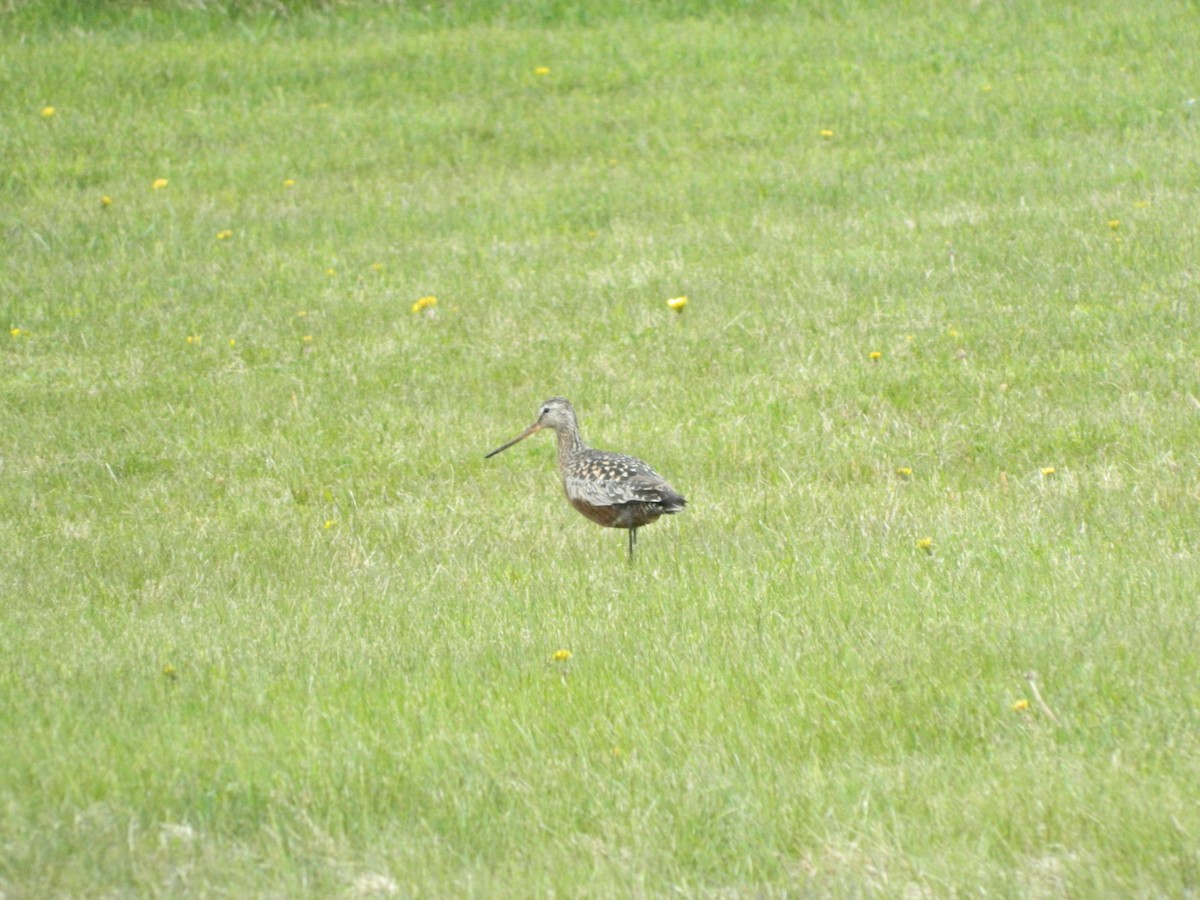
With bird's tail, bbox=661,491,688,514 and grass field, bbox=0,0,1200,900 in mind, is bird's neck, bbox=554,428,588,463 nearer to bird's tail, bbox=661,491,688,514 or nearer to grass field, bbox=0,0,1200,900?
grass field, bbox=0,0,1200,900

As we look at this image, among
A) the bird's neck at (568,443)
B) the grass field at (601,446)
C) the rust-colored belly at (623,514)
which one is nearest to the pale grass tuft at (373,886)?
→ the grass field at (601,446)

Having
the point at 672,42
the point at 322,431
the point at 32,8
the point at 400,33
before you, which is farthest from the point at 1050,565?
the point at 32,8

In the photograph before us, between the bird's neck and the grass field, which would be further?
the bird's neck

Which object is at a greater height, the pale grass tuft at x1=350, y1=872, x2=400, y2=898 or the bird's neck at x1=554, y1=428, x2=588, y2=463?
the pale grass tuft at x1=350, y1=872, x2=400, y2=898

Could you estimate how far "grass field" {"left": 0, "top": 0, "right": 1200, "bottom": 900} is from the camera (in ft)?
15.5

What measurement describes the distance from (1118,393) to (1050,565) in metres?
3.65

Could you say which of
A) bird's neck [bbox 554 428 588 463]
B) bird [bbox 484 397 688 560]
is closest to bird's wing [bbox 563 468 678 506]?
bird [bbox 484 397 688 560]

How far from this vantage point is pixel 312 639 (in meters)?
6.64

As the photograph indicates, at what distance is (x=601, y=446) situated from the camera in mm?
10258

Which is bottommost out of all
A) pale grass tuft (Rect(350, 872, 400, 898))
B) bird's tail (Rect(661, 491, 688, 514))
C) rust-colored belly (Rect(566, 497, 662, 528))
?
rust-colored belly (Rect(566, 497, 662, 528))

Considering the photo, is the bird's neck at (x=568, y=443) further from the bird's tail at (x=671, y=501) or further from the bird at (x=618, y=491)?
the bird's tail at (x=671, y=501)

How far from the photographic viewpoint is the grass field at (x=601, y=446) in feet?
15.5

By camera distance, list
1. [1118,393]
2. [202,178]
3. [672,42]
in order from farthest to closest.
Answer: [672,42] → [202,178] → [1118,393]

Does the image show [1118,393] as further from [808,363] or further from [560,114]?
[560,114]
